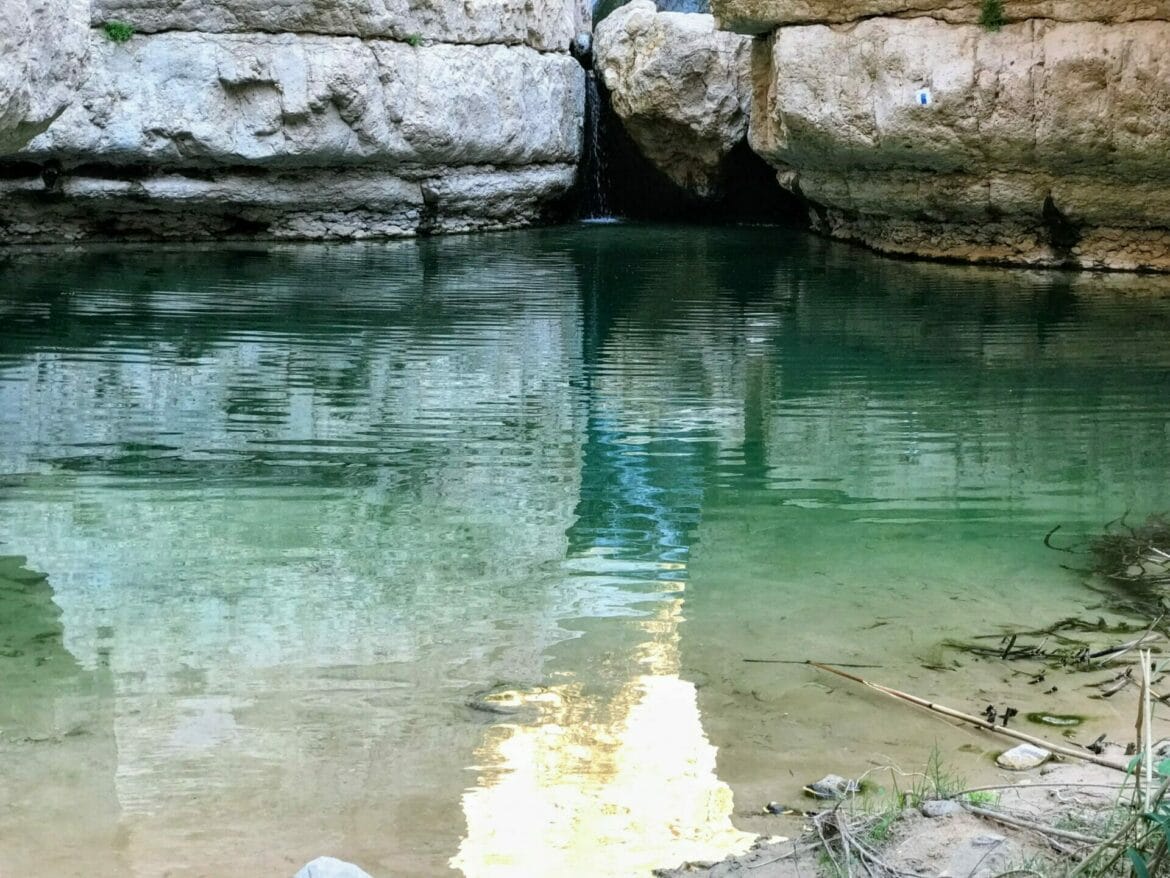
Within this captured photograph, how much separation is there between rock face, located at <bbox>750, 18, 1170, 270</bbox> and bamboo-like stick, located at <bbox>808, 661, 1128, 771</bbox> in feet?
24.0

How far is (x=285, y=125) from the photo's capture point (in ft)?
41.0

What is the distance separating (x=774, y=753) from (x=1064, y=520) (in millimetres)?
2120

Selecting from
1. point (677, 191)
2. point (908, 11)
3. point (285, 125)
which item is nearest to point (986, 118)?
point (908, 11)

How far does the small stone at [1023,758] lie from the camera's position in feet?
9.55

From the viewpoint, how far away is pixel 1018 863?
2283 millimetres

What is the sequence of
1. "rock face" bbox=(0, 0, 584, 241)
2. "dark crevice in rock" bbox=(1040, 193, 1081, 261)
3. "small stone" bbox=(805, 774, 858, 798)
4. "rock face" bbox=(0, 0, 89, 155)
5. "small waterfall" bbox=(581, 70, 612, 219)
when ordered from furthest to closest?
"small waterfall" bbox=(581, 70, 612, 219)
"rock face" bbox=(0, 0, 584, 241)
"dark crevice in rock" bbox=(1040, 193, 1081, 261)
"rock face" bbox=(0, 0, 89, 155)
"small stone" bbox=(805, 774, 858, 798)

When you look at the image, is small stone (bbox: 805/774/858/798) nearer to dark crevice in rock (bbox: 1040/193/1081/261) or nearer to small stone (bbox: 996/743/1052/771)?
small stone (bbox: 996/743/1052/771)

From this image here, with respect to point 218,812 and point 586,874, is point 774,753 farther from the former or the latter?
point 218,812

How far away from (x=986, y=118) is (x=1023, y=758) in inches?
319

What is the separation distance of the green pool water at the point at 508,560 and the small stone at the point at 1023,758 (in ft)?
0.24

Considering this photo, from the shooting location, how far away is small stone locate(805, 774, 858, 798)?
2795 millimetres

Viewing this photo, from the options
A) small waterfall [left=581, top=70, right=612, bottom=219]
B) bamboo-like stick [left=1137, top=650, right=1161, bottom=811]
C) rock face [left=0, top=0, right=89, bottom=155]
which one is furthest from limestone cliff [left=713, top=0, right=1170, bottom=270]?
bamboo-like stick [left=1137, top=650, right=1161, bottom=811]

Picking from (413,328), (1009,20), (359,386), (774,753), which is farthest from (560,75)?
(774,753)

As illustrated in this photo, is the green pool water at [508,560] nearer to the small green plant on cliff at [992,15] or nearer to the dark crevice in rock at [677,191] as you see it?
the small green plant on cliff at [992,15]
